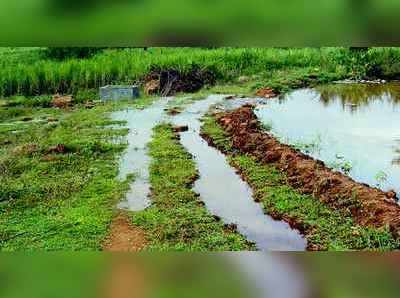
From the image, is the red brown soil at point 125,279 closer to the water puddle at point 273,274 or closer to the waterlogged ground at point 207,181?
the water puddle at point 273,274

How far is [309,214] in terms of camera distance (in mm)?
5758

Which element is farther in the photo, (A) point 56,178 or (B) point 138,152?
(B) point 138,152

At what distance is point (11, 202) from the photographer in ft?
17.8

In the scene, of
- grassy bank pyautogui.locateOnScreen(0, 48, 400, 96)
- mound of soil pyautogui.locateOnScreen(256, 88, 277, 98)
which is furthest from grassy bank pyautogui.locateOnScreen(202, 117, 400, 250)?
mound of soil pyautogui.locateOnScreen(256, 88, 277, 98)

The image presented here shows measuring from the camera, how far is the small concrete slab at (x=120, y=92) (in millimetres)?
5297

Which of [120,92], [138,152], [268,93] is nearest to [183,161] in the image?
[138,152]

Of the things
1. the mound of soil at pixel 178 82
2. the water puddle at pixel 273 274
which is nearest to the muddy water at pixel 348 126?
the mound of soil at pixel 178 82

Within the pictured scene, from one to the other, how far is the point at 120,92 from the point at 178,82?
2256 mm

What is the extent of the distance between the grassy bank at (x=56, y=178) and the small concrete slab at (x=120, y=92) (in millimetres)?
146

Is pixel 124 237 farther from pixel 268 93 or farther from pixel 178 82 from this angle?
pixel 268 93

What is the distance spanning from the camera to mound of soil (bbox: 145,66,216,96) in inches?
260

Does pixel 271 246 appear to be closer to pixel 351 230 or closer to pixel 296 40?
pixel 351 230

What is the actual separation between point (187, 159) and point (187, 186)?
2.91 feet
